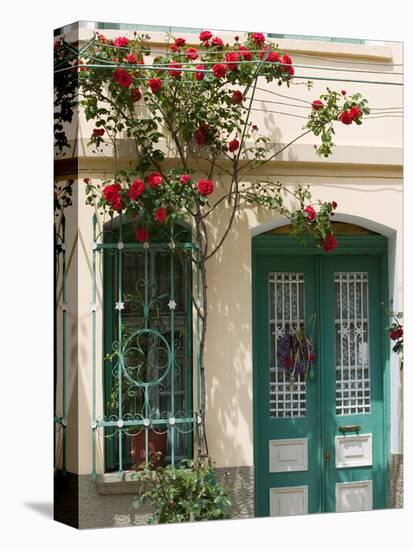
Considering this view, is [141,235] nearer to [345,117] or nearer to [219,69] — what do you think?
[219,69]

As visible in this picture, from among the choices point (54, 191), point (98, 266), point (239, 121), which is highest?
point (239, 121)

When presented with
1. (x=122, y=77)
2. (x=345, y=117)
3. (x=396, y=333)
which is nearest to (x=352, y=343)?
(x=396, y=333)

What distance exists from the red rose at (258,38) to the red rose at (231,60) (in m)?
0.14

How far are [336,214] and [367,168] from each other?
32cm

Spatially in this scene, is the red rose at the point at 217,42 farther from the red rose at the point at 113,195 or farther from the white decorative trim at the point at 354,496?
the white decorative trim at the point at 354,496

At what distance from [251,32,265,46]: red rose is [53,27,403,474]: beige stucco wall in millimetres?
228

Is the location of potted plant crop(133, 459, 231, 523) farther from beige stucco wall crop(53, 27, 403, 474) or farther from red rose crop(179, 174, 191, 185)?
red rose crop(179, 174, 191, 185)

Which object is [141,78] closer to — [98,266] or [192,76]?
[192,76]

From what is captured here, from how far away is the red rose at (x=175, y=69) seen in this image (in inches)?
247

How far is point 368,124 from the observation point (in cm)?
680

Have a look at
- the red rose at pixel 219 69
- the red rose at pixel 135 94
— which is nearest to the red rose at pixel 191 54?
the red rose at pixel 219 69

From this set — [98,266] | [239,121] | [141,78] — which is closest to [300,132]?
[239,121]

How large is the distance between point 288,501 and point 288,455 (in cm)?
26

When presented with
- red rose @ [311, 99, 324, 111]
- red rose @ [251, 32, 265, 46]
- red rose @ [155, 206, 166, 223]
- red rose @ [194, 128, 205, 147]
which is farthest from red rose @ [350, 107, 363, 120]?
red rose @ [155, 206, 166, 223]
